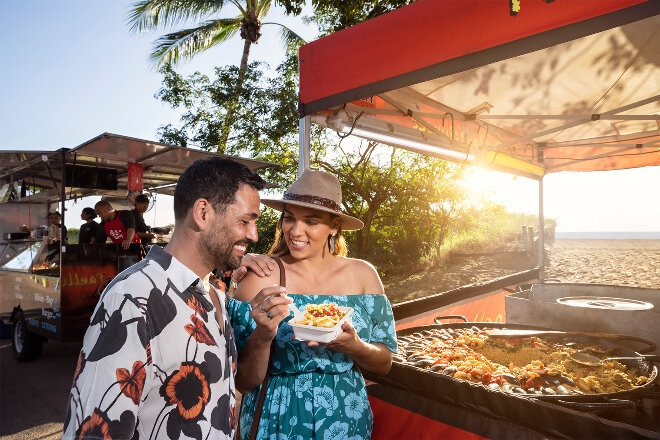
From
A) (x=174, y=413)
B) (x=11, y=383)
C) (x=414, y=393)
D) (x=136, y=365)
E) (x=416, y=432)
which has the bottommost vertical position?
(x=11, y=383)

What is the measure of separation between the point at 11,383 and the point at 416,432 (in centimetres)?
643

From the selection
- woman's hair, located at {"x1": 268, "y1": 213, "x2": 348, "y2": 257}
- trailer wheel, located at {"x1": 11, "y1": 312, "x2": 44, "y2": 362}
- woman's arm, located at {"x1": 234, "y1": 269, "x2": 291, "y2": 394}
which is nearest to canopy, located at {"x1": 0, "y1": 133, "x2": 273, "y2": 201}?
trailer wheel, located at {"x1": 11, "y1": 312, "x2": 44, "y2": 362}

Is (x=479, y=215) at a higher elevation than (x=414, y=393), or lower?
higher

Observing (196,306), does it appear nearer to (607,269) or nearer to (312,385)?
(312,385)

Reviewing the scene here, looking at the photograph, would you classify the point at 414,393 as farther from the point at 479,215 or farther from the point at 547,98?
the point at 479,215

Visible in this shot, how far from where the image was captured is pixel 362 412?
2.12 meters

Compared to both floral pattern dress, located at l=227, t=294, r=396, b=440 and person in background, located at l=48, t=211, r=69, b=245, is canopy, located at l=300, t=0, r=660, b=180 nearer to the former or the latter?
floral pattern dress, located at l=227, t=294, r=396, b=440

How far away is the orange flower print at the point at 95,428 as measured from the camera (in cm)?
105

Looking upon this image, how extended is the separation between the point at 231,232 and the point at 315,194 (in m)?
0.81

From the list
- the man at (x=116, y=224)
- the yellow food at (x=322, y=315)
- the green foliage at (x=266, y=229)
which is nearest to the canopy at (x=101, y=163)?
the man at (x=116, y=224)

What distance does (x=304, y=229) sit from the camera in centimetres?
226

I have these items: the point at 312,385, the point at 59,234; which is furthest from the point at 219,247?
the point at 59,234

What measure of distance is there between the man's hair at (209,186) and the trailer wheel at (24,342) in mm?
7774

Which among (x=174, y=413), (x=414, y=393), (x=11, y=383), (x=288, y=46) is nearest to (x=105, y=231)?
(x=11, y=383)
